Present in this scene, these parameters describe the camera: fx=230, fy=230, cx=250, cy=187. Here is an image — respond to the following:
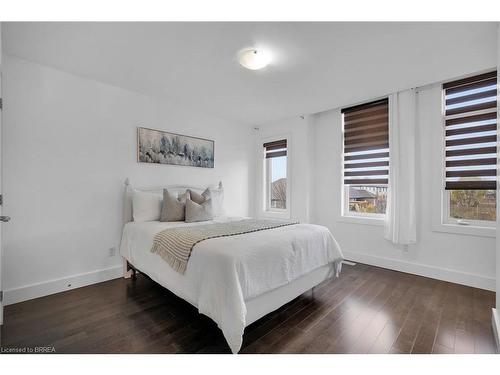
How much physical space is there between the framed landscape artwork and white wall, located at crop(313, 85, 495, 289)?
81.6 inches

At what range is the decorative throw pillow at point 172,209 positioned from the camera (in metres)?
2.81

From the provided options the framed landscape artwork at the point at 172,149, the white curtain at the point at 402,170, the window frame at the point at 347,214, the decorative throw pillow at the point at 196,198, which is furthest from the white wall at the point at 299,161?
the decorative throw pillow at the point at 196,198

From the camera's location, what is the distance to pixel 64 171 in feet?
8.24

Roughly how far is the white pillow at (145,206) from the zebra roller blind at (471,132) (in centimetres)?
363

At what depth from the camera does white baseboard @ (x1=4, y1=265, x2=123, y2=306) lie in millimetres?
2199

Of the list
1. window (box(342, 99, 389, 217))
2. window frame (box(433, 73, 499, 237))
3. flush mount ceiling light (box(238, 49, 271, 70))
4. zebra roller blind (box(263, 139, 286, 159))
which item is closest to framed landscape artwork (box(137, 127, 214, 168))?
Result: zebra roller blind (box(263, 139, 286, 159))

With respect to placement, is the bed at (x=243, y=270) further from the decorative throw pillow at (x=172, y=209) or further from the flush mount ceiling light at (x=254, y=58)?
the flush mount ceiling light at (x=254, y=58)

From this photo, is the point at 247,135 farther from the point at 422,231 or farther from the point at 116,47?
the point at 422,231

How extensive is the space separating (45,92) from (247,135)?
10.0ft

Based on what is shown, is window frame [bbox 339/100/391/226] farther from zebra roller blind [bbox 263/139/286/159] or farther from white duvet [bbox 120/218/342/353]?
white duvet [bbox 120/218/342/353]

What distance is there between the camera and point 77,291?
248 cm
